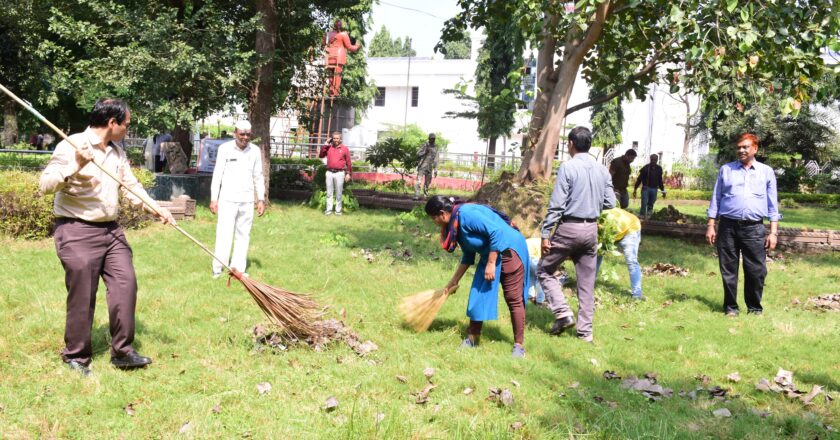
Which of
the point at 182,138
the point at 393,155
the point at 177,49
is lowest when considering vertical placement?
the point at 393,155

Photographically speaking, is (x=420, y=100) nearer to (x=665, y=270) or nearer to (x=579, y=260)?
(x=665, y=270)

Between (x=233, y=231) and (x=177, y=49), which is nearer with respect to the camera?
(x=233, y=231)

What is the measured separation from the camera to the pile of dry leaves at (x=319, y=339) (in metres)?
5.79

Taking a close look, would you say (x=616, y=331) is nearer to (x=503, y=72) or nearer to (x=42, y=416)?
(x=42, y=416)

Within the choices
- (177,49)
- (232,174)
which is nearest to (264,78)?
(177,49)

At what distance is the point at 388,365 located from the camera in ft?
18.1

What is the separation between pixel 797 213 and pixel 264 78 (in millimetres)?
17578

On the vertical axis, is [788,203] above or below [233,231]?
above

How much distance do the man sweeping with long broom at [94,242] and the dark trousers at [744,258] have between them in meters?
6.20

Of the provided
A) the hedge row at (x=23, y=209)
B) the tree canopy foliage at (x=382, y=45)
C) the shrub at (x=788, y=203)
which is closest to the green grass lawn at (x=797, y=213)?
the shrub at (x=788, y=203)

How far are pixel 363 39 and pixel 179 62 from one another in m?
26.9

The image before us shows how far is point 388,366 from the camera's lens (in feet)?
18.0

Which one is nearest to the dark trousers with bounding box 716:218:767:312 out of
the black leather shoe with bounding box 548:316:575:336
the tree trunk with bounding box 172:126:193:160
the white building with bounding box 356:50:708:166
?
the black leather shoe with bounding box 548:316:575:336

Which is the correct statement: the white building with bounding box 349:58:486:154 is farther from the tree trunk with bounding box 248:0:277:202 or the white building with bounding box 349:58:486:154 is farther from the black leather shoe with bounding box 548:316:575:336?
the black leather shoe with bounding box 548:316:575:336
